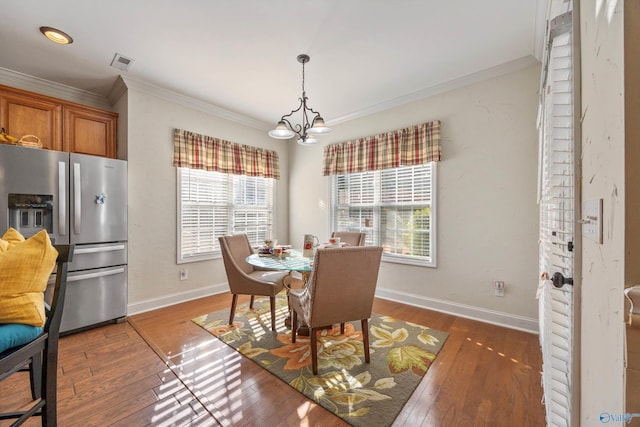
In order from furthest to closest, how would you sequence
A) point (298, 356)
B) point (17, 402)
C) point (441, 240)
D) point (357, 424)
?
point (441, 240)
point (298, 356)
point (17, 402)
point (357, 424)

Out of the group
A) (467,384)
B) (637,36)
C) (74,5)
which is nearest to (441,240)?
(467,384)

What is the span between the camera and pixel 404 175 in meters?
3.37

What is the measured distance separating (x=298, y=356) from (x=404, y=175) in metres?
2.49

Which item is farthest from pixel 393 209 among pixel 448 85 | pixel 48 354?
pixel 48 354

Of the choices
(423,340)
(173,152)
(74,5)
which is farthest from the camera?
(173,152)

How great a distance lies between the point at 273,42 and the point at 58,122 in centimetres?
244

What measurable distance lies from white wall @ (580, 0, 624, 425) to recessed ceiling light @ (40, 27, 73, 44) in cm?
341

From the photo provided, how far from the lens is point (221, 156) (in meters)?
3.73

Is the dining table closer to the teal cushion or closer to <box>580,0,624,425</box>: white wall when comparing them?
the teal cushion

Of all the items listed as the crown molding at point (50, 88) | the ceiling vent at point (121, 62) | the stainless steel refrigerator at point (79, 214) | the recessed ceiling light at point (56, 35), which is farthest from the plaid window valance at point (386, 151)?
the crown molding at point (50, 88)

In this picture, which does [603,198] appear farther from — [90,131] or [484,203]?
[90,131]

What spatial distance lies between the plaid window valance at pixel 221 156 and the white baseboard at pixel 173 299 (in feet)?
5.55

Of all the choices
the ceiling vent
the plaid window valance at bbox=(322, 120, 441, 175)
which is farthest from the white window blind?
the ceiling vent

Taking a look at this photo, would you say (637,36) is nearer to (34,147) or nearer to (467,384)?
(467,384)
